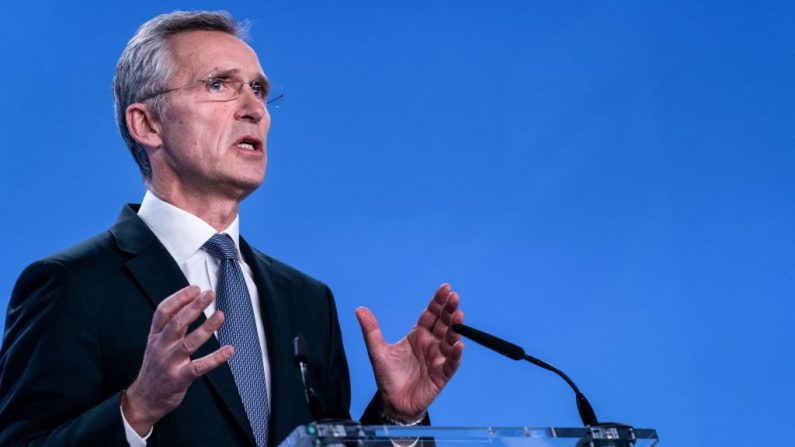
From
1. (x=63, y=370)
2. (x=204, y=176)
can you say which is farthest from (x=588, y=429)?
(x=204, y=176)

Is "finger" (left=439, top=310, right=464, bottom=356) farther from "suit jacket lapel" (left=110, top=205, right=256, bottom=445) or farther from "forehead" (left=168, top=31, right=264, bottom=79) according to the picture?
"forehead" (left=168, top=31, right=264, bottom=79)

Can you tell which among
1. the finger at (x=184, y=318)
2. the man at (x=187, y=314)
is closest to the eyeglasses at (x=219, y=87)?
the man at (x=187, y=314)

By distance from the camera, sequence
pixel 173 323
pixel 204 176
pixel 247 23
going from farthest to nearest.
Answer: pixel 247 23
pixel 204 176
pixel 173 323

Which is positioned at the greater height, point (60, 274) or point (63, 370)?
point (60, 274)

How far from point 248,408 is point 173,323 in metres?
0.50

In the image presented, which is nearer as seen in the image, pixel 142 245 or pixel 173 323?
pixel 173 323

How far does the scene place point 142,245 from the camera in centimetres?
206

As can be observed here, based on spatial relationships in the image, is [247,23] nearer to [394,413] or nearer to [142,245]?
[142,245]

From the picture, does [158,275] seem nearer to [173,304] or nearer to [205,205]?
[205,205]

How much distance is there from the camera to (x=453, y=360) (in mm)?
2070

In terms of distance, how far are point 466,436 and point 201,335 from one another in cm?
40

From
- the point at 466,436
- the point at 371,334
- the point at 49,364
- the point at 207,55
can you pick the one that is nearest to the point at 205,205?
the point at 207,55

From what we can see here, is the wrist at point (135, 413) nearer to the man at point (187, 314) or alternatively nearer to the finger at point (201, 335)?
the man at point (187, 314)

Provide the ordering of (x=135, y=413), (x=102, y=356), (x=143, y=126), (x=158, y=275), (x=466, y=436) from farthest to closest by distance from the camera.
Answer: (x=143, y=126) → (x=158, y=275) → (x=102, y=356) → (x=135, y=413) → (x=466, y=436)
